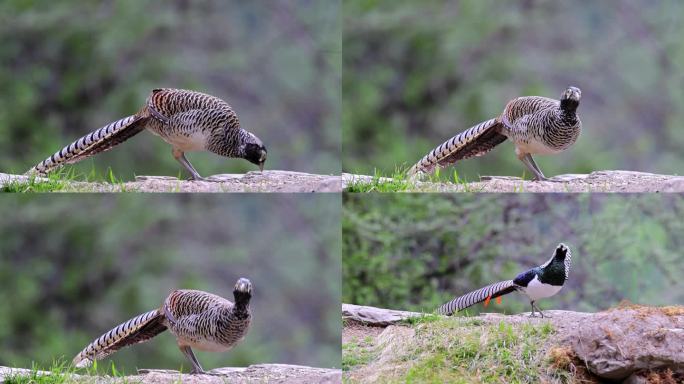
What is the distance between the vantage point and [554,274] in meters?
7.28

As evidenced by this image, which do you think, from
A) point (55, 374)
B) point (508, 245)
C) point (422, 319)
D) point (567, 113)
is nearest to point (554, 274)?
point (508, 245)

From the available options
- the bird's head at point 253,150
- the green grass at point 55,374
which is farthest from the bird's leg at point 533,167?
the green grass at point 55,374

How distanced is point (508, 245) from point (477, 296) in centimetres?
54

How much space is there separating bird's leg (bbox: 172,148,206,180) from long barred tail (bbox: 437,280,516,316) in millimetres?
2379

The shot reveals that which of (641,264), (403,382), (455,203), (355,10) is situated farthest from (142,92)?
(641,264)

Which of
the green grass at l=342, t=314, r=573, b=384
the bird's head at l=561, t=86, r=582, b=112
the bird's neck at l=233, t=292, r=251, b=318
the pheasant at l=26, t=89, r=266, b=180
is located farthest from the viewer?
the pheasant at l=26, t=89, r=266, b=180

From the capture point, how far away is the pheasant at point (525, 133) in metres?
7.15

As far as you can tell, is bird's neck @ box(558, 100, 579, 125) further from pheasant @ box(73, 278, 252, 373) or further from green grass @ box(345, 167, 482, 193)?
pheasant @ box(73, 278, 252, 373)

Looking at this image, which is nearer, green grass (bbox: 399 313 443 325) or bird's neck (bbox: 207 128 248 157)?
bird's neck (bbox: 207 128 248 157)

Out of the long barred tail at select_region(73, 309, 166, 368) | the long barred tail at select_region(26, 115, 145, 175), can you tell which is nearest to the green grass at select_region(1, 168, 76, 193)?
the long barred tail at select_region(26, 115, 145, 175)

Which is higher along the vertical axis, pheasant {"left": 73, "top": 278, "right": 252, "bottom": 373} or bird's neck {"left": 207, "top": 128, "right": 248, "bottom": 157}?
bird's neck {"left": 207, "top": 128, "right": 248, "bottom": 157}

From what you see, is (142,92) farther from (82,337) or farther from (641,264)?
(641,264)

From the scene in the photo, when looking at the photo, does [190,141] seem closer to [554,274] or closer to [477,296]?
[477,296]

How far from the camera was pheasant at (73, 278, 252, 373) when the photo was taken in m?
7.17
